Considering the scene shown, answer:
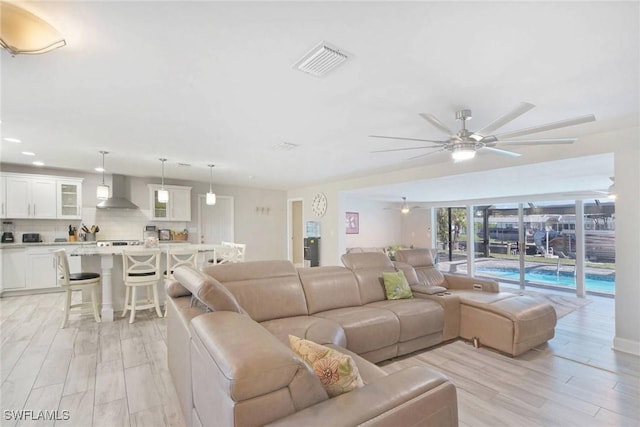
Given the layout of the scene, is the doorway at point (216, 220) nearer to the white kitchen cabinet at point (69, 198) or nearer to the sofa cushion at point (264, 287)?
the white kitchen cabinet at point (69, 198)

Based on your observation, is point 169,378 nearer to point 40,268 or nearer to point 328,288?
point 328,288

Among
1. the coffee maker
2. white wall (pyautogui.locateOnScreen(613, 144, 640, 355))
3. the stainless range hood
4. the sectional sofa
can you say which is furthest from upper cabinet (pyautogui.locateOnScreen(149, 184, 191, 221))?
white wall (pyautogui.locateOnScreen(613, 144, 640, 355))

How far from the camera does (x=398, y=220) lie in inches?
Answer: 428

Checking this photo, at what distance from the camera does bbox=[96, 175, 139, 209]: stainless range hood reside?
618 cm

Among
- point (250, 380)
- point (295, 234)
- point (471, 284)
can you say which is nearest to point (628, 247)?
point (471, 284)

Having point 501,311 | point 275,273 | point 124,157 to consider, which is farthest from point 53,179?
point 501,311

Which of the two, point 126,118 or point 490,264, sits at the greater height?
point 126,118

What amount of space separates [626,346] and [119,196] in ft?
28.3

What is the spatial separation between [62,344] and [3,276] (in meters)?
3.46

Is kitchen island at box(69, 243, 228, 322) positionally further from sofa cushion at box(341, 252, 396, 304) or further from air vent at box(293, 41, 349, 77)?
air vent at box(293, 41, 349, 77)

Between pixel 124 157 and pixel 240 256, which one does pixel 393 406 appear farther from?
pixel 124 157

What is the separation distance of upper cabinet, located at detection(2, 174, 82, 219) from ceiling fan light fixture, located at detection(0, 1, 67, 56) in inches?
213

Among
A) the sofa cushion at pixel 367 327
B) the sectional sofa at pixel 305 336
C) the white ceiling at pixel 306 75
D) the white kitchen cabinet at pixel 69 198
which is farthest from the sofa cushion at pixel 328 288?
the white kitchen cabinet at pixel 69 198

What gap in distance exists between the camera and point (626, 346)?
129 inches
